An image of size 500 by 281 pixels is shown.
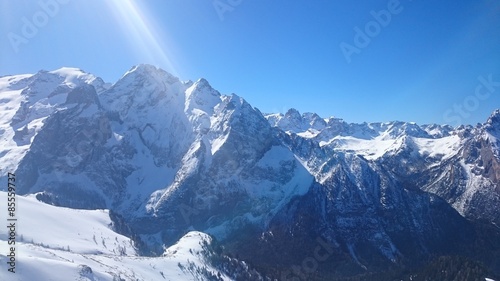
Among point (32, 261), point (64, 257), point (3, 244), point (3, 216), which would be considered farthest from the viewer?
point (3, 216)

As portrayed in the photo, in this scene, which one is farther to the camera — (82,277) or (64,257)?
(64,257)

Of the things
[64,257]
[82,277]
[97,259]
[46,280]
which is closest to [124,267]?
[97,259]

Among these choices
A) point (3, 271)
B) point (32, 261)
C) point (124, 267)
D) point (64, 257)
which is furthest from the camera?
point (124, 267)

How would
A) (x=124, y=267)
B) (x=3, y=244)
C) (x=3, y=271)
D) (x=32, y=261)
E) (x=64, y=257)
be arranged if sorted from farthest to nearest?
(x=124, y=267), (x=64, y=257), (x=3, y=244), (x=32, y=261), (x=3, y=271)

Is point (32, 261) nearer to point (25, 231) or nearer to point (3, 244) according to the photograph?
point (3, 244)

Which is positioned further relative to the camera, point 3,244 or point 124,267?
point 124,267

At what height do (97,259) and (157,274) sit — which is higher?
(97,259)

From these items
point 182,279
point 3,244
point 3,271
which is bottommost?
point 182,279

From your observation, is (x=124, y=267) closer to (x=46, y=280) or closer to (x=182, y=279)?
(x=182, y=279)

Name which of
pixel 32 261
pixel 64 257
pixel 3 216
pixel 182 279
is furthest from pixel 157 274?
pixel 3 216
